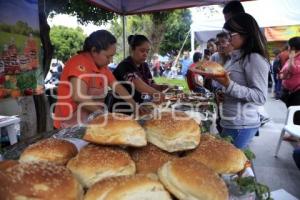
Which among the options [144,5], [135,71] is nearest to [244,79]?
[135,71]

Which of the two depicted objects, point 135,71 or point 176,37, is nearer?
point 135,71

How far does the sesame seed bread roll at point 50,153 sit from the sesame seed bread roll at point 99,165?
6cm

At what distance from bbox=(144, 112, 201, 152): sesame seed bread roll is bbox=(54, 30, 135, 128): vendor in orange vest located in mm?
1058

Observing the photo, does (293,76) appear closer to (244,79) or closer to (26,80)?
(244,79)

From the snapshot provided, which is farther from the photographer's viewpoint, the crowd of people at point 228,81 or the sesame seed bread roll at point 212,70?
the crowd of people at point 228,81

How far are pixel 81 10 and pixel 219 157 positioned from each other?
502 centimetres

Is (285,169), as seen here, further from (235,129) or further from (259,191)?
(259,191)

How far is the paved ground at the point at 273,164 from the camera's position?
A: 378 cm

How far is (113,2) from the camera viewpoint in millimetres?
5336

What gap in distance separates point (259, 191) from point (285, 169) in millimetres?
3534

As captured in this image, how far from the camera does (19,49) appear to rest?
3189 millimetres

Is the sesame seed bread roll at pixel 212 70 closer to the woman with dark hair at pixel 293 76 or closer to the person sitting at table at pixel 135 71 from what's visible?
the person sitting at table at pixel 135 71

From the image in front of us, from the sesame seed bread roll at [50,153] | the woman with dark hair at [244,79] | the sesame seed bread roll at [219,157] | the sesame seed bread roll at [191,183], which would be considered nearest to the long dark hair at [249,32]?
the woman with dark hair at [244,79]

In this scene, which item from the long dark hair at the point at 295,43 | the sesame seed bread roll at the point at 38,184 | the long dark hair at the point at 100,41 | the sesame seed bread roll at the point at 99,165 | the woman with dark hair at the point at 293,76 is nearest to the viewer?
the sesame seed bread roll at the point at 38,184
